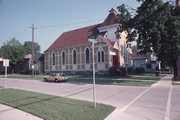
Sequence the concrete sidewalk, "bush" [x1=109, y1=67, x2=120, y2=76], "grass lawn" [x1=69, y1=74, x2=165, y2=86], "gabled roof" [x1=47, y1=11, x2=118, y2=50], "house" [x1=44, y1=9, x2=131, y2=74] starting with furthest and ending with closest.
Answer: "gabled roof" [x1=47, y1=11, x2=118, y2=50]
"house" [x1=44, y1=9, x2=131, y2=74]
"bush" [x1=109, y1=67, x2=120, y2=76]
"grass lawn" [x1=69, y1=74, x2=165, y2=86]
the concrete sidewalk

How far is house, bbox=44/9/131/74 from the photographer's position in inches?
1258

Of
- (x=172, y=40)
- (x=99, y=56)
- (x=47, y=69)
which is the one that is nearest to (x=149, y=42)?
(x=172, y=40)

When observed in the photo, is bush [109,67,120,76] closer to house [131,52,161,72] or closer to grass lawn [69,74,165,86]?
grass lawn [69,74,165,86]

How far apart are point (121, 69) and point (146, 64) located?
24.4 metres

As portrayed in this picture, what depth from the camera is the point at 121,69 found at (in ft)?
101

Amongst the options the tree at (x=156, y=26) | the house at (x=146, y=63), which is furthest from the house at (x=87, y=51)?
the house at (x=146, y=63)

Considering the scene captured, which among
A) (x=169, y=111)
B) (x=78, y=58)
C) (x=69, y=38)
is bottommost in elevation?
(x=169, y=111)

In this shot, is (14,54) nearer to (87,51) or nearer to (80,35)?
(80,35)

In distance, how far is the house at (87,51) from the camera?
31953mm

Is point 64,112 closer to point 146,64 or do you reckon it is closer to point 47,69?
point 47,69

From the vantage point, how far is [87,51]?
3462 centimetres

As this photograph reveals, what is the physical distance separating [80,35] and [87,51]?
6.86 meters

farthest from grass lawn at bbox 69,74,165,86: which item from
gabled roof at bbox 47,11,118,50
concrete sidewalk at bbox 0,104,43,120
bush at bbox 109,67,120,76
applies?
concrete sidewalk at bbox 0,104,43,120

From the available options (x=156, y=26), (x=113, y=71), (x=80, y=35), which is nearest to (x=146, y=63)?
(x=80, y=35)
